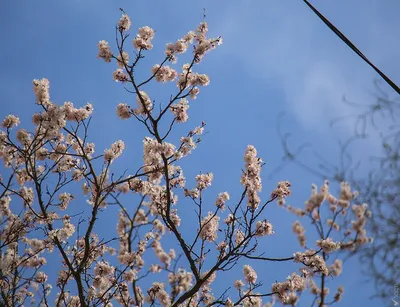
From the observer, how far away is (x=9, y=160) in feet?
18.3

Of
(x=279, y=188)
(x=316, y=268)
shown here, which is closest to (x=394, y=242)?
(x=316, y=268)

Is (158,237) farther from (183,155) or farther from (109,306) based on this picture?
(183,155)

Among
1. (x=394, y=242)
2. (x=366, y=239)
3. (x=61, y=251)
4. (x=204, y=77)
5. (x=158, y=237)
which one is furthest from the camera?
(x=158, y=237)

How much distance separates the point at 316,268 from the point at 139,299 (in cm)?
339

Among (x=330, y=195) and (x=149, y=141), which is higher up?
(x=330, y=195)

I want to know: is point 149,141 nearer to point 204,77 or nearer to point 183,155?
point 183,155

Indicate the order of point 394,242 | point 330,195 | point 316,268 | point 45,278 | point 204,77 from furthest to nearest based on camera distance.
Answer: point 330,195 < point 45,278 < point 204,77 < point 316,268 < point 394,242

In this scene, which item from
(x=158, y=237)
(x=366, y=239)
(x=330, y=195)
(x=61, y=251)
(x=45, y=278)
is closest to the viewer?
(x=61, y=251)

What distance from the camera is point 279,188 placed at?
5.04 m

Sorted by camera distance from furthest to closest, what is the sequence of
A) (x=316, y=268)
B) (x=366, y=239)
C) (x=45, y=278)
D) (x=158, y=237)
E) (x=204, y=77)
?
1. (x=158, y=237)
2. (x=366, y=239)
3. (x=45, y=278)
4. (x=204, y=77)
5. (x=316, y=268)

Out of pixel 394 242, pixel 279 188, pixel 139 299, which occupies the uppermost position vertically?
pixel 279 188

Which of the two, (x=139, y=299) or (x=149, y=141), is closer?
(x=149, y=141)

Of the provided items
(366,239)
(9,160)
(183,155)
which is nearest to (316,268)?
(183,155)

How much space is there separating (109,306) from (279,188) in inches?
137
